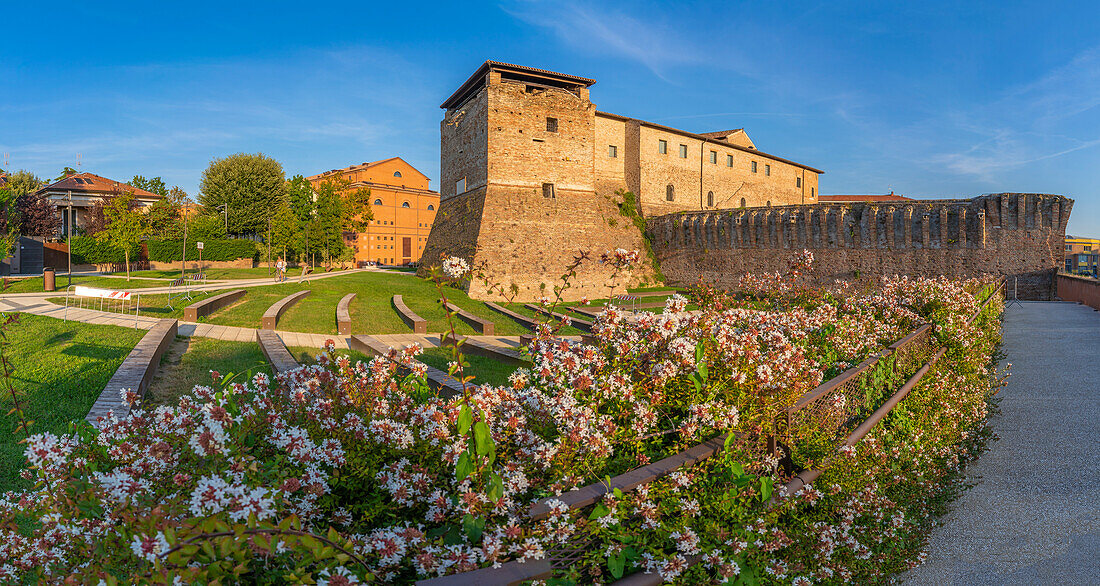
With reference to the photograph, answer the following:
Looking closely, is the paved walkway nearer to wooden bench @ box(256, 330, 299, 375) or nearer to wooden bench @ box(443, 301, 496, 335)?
wooden bench @ box(256, 330, 299, 375)

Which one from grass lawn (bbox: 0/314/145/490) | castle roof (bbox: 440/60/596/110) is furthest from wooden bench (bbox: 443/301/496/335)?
castle roof (bbox: 440/60/596/110)

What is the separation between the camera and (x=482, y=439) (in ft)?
6.47

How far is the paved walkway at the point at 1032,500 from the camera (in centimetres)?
330

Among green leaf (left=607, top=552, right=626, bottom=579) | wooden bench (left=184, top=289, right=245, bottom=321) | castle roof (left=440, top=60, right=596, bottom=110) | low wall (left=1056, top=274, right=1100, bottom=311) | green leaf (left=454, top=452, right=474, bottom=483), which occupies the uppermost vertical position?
castle roof (left=440, top=60, right=596, bottom=110)

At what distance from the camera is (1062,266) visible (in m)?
23.2

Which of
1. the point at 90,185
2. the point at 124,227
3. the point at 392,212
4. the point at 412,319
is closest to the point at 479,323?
the point at 412,319

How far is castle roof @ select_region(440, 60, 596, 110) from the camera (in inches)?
988

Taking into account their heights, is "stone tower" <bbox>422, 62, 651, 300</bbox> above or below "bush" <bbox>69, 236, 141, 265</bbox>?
above

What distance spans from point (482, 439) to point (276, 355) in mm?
6800

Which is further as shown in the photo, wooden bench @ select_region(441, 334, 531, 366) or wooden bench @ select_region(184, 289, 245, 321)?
wooden bench @ select_region(184, 289, 245, 321)

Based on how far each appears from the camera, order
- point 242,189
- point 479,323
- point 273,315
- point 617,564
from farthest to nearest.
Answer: point 242,189
point 479,323
point 273,315
point 617,564

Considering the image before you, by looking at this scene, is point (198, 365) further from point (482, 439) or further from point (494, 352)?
point (482, 439)

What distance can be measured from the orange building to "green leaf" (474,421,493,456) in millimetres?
52950

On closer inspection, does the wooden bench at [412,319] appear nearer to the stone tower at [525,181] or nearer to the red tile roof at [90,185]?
the stone tower at [525,181]
